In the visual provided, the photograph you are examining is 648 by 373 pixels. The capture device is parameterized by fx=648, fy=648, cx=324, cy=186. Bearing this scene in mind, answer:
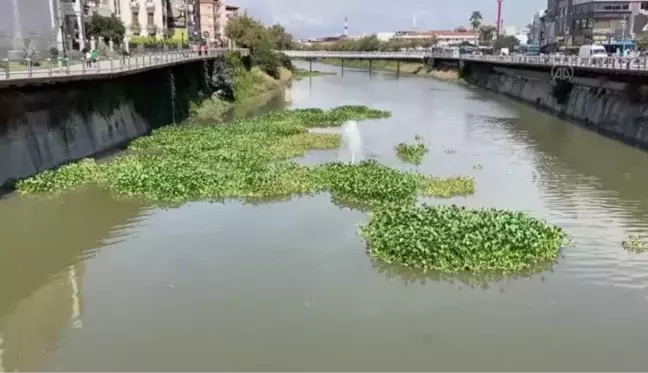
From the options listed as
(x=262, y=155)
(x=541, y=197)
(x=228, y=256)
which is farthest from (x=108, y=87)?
(x=541, y=197)

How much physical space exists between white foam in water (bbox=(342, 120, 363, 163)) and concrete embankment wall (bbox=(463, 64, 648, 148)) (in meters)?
16.5

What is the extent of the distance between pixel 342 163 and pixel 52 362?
1955 cm

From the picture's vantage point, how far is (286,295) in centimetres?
1638

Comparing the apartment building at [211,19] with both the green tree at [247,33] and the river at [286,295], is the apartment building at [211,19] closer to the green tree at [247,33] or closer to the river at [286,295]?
the green tree at [247,33]

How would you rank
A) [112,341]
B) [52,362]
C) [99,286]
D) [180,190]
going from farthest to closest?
[180,190] → [99,286] → [112,341] → [52,362]

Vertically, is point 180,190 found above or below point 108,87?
below

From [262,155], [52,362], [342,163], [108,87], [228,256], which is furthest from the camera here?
[108,87]

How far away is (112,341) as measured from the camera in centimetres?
1395

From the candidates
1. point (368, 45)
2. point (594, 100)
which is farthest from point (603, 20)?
point (368, 45)

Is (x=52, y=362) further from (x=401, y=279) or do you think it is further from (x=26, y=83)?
(x=26, y=83)

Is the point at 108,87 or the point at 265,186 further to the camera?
the point at 108,87

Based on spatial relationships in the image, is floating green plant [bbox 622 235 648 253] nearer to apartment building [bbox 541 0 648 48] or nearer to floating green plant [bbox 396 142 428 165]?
floating green plant [bbox 396 142 428 165]

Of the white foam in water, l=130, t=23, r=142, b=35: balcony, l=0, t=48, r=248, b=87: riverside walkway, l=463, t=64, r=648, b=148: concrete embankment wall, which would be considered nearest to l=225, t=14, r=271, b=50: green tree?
l=130, t=23, r=142, b=35: balcony

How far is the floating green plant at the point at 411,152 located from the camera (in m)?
33.8
